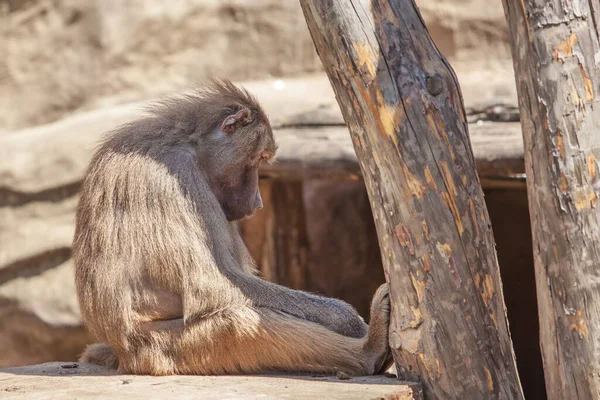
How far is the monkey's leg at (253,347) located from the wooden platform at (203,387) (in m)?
0.09

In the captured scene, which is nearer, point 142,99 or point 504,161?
point 504,161

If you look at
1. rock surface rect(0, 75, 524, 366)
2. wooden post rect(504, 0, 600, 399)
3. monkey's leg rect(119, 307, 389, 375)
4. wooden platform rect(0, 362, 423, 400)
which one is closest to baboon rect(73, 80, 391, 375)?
monkey's leg rect(119, 307, 389, 375)

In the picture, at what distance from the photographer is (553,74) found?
11.7ft

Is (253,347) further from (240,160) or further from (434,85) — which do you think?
(434,85)

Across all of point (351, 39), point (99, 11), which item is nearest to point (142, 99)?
point (99, 11)

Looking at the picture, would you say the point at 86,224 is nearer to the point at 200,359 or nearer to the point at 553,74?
the point at 200,359

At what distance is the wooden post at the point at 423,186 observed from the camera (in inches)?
150

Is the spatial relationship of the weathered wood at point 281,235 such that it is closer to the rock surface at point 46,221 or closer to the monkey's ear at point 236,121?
the rock surface at point 46,221

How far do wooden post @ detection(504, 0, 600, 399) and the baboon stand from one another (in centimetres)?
85

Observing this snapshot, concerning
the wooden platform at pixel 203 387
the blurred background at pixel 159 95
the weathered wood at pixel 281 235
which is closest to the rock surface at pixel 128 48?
the blurred background at pixel 159 95

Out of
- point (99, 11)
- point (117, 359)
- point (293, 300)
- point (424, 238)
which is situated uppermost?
point (99, 11)

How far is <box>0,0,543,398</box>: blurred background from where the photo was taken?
7895 millimetres

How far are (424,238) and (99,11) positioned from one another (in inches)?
221

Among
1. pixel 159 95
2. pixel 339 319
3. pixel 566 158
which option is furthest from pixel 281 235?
pixel 566 158
